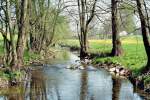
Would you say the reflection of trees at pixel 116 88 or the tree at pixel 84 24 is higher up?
the tree at pixel 84 24

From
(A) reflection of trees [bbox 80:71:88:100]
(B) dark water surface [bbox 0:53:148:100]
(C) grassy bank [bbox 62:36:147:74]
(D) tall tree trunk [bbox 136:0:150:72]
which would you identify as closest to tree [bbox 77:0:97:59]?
(C) grassy bank [bbox 62:36:147:74]

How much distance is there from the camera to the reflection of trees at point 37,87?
20616 mm

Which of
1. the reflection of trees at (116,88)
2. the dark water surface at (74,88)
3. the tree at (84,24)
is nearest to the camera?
the dark water surface at (74,88)

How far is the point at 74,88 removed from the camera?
905 inches

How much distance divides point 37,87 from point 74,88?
233 cm

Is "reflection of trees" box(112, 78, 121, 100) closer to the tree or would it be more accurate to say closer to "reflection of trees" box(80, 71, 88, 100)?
"reflection of trees" box(80, 71, 88, 100)

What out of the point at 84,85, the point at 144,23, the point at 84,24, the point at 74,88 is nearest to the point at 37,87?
the point at 74,88

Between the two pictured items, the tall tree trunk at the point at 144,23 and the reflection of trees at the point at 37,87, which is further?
the tall tree trunk at the point at 144,23

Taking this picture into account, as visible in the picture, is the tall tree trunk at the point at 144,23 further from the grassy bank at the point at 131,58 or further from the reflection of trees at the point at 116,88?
the reflection of trees at the point at 116,88

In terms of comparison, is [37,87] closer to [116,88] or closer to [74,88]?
[74,88]

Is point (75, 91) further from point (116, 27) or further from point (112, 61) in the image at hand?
point (116, 27)

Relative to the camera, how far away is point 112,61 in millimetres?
35656

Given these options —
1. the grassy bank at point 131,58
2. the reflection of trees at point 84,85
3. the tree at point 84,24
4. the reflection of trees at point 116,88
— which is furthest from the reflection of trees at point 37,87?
the tree at point 84,24

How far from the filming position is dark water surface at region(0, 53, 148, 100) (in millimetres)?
20438
